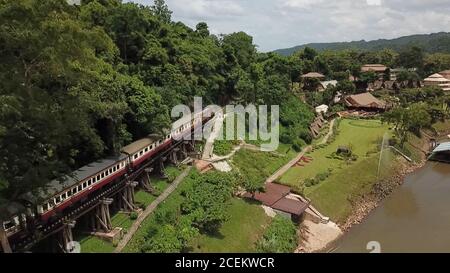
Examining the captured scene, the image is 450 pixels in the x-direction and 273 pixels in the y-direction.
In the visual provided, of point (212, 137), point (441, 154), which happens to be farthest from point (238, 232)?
point (441, 154)

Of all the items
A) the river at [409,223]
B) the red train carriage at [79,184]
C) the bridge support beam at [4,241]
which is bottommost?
the river at [409,223]

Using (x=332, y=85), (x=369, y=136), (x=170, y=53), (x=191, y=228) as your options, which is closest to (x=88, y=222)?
(x=191, y=228)

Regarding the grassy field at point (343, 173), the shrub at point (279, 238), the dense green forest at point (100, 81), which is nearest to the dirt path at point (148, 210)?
the dense green forest at point (100, 81)

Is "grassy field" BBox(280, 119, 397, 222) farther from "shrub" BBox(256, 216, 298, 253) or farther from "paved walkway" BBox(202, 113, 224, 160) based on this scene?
"paved walkway" BBox(202, 113, 224, 160)

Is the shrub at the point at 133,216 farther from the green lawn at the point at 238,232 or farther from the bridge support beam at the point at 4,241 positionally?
the bridge support beam at the point at 4,241

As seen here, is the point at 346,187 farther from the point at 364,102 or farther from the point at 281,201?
the point at 364,102

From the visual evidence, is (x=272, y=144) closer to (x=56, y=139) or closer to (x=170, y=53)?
(x=170, y=53)
